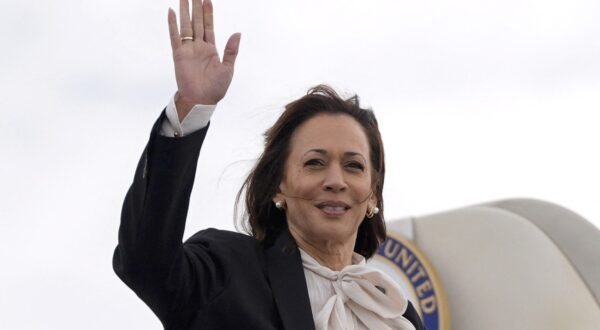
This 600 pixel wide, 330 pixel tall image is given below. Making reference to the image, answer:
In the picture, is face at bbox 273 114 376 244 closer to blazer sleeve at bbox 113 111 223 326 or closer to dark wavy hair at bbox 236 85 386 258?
dark wavy hair at bbox 236 85 386 258

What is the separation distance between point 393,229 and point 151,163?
12.3m

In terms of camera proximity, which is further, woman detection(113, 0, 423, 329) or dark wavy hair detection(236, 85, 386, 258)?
dark wavy hair detection(236, 85, 386, 258)

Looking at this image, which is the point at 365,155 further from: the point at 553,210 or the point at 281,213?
the point at 553,210

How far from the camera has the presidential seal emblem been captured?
46.3ft

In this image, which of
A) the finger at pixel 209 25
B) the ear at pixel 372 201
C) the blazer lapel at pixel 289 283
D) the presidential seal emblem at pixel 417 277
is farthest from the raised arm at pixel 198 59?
the presidential seal emblem at pixel 417 277

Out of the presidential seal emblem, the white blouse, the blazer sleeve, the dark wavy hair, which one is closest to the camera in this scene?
the blazer sleeve

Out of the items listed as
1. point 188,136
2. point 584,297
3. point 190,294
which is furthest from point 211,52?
point 584,297

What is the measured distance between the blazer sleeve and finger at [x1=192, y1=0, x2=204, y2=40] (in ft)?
0.80

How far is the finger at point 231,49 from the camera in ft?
10.1

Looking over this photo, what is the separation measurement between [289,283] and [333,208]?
0.25 metres

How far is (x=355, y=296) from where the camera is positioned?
3.41m

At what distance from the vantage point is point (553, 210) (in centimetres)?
1495

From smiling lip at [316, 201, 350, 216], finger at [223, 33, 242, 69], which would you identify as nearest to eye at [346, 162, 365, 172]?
smiling lip at [316, 201, 350, 216]

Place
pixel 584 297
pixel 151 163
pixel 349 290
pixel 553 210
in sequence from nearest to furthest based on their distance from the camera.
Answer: pixel 151 163 → pixel 349 290 → pixel 584 297 → pixel 553 210
